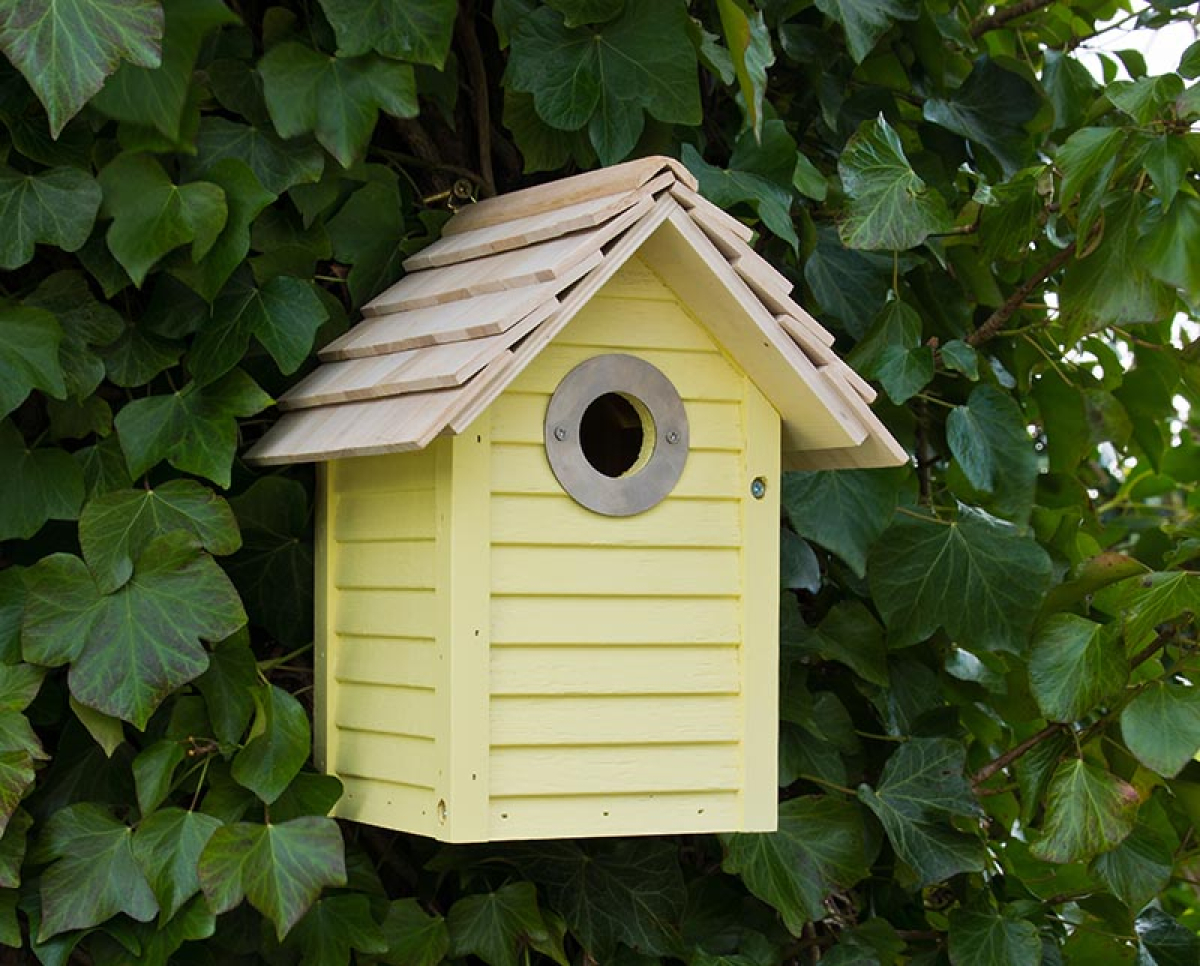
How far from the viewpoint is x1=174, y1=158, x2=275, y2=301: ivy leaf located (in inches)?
65.3

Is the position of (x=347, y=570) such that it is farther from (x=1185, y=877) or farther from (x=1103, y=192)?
(x=1185, y=877)

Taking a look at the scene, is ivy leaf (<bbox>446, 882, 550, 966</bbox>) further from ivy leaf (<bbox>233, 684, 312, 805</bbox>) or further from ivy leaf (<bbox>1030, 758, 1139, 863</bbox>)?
ivy leaf (<bbox>1030, 758, 1139, 863</bbox>)

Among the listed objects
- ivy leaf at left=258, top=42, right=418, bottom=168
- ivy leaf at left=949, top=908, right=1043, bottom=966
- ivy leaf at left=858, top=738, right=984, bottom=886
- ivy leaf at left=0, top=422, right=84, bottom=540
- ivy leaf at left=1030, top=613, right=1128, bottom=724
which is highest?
ivy leaf at left=258, top=42, right=418, bottom=168

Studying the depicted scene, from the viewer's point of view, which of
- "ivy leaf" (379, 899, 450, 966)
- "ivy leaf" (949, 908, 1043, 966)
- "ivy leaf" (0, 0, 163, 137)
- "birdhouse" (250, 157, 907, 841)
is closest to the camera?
"ivy leaf" (0, 0, 163, 137)

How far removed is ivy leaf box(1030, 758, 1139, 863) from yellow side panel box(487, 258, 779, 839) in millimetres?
383

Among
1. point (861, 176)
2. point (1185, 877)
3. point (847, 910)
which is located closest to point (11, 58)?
point (861, 176)

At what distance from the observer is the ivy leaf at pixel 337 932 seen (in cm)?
173

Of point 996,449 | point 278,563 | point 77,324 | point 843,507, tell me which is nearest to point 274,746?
point 278,563

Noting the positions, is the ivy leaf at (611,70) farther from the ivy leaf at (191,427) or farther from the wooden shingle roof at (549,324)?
the ivy leaf at (191,427)

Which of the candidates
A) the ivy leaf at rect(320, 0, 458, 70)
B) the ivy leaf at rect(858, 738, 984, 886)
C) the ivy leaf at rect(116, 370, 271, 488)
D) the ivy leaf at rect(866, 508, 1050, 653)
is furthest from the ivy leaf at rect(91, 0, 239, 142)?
the ivy leaf at rect(858, 738, 984, 886)

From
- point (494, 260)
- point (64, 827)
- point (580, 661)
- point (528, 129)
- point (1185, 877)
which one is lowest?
point (1185, 877)

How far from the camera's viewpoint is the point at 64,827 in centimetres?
167

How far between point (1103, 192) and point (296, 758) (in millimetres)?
1039

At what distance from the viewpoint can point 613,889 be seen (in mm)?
1928
